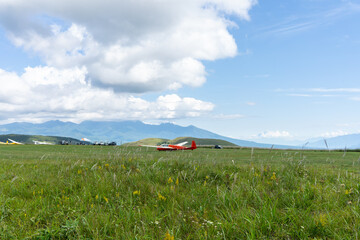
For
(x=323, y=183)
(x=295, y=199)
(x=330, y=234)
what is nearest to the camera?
(x=330, y=234)

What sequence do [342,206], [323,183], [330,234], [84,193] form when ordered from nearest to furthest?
[330,234], [342,206], [84,193], [323,183]

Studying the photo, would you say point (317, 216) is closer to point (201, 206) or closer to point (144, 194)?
point (201, 206)

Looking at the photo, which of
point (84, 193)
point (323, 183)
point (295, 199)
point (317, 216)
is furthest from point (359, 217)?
point (84, 193)

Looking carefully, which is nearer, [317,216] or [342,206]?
[317,216]

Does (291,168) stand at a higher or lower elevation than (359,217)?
higher

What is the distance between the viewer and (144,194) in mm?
5777

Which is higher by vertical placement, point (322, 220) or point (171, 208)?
point (322, 220)

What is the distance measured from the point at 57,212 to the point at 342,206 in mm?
5822

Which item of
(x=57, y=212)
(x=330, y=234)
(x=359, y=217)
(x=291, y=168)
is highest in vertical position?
(x=291, y=168)

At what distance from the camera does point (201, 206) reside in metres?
5.00

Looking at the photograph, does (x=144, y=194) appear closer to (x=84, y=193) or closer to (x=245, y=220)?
(x=84, y=193)

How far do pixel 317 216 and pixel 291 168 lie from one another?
3843 millimetres

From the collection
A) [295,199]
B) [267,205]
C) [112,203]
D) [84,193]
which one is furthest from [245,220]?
[84,193]

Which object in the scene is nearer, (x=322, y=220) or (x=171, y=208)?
(x=322, y=220)
